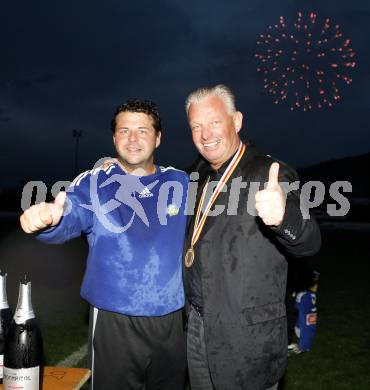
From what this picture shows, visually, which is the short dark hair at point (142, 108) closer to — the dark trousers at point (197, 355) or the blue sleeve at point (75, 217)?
the blue sleeve at point (75, 217)

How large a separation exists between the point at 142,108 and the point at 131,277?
1176 mm

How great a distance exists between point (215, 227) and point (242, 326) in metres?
0.61

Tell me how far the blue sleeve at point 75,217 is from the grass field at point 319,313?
3.40m

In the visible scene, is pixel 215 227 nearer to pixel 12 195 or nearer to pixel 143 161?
pixel 143 161

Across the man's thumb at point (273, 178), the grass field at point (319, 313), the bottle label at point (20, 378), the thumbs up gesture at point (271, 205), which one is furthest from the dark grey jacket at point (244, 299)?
the grass field at point (319, 313)

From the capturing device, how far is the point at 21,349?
244 centimetres

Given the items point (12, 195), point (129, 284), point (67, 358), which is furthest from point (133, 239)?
point (12, 195)

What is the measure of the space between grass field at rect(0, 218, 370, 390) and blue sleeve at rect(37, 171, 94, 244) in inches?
134

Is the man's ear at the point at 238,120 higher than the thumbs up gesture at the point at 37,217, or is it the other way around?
the man's ear at the point at 238,120

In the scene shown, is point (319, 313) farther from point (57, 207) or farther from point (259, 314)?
point (57, 207)

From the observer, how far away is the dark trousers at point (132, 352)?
10.0 ft

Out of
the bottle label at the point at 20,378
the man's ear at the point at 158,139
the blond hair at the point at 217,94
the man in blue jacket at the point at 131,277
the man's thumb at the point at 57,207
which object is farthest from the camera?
the man's ear at the point at 158,139

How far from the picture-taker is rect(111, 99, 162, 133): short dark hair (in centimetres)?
335

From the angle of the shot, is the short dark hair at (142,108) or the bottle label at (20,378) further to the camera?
the short dark hair at (142,108)
